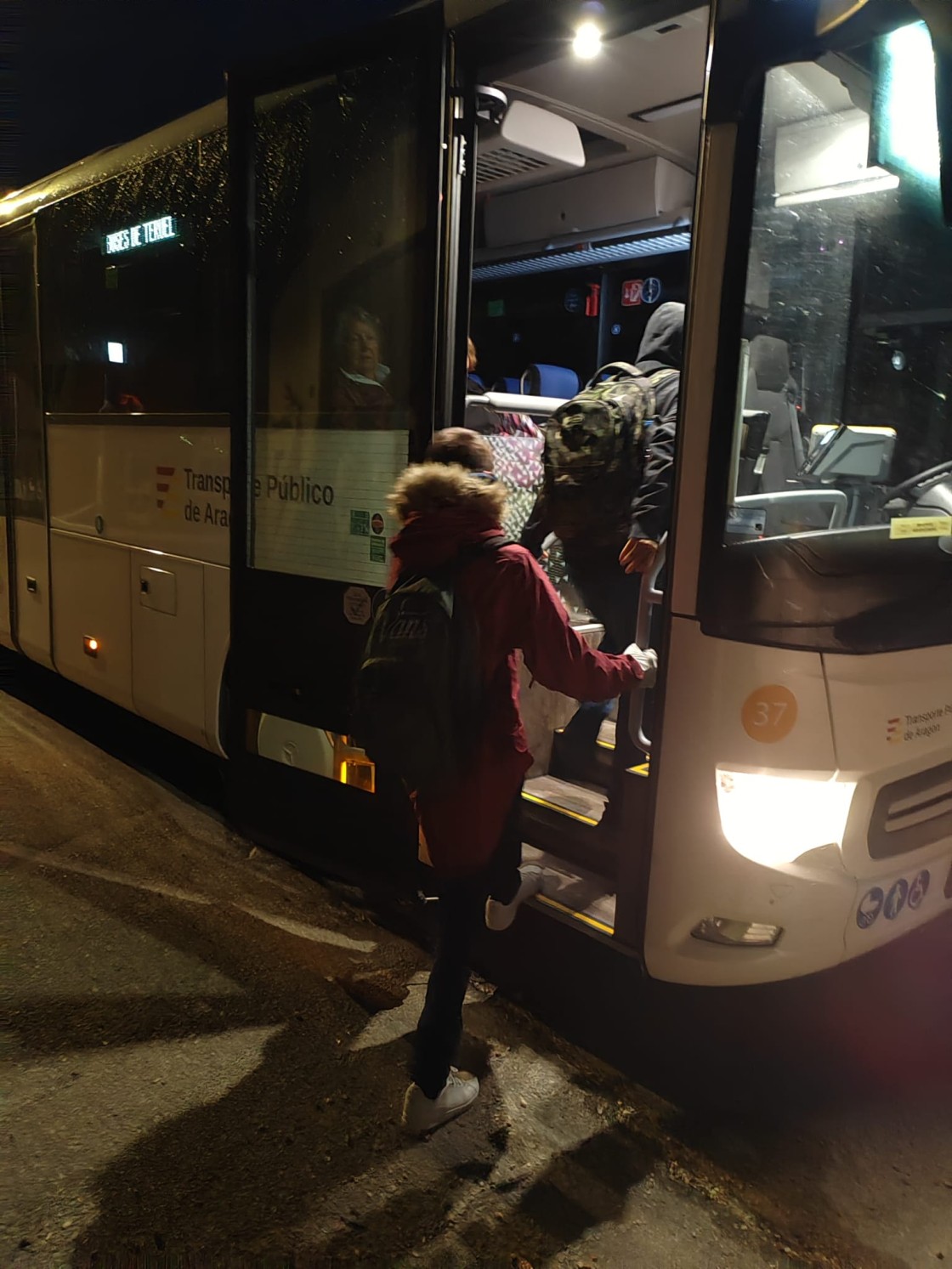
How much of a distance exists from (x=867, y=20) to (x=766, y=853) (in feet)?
6.51

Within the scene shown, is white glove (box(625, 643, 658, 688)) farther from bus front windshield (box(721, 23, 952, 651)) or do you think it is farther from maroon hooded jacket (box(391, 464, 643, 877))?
bus front windshield (box(721, 23, 952, 651))

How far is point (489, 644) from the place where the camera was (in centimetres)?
237

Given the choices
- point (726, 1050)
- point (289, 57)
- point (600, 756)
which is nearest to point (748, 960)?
point (726, 1050)

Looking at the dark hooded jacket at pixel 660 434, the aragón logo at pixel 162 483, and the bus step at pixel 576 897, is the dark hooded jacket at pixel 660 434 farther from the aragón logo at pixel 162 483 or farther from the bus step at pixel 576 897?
the aragón logo at pixel 162 483

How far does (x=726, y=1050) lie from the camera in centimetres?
288

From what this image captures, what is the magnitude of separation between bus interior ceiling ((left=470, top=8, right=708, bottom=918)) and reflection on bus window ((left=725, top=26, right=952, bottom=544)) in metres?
0.56

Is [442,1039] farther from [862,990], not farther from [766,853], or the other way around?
[862,990]

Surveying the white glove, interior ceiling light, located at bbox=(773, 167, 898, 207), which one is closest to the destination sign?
interior ceiling light, located at bbox=(773, 167, 898, 207)

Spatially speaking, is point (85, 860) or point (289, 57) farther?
point (85, 860)

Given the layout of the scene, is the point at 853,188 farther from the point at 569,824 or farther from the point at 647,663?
the point at 569,824

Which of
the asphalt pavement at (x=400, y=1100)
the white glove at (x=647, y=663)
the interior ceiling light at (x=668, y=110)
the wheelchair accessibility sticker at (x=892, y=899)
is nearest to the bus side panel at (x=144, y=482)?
the asphalt pavement at (x=400, y=1100)

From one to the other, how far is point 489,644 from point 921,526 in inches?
48.1

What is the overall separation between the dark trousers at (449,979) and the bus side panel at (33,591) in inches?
157

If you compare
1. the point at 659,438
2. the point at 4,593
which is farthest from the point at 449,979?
the point at 4,593
